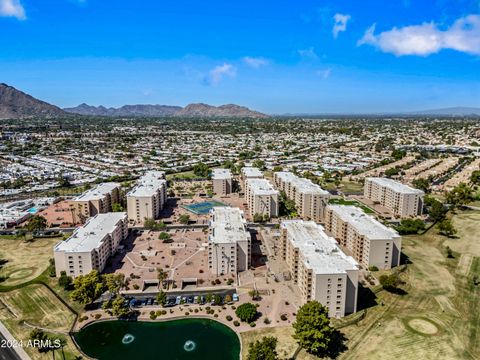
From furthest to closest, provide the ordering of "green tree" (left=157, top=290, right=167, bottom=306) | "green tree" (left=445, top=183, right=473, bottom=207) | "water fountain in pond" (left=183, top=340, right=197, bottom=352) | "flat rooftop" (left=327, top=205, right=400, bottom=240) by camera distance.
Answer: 1. "green tree" (left=445, top=183, right=473, bottom=207)
2. "flat rooftop" (left=327, top=205, right=400, bottom=240)
3. "green tree" (left=157, top=290, right=167, bottom=306)
4. "water fountain in pond" (left=183, top=340, right=197, bottom=352)

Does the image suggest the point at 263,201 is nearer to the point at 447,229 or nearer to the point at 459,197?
the point at 447,229

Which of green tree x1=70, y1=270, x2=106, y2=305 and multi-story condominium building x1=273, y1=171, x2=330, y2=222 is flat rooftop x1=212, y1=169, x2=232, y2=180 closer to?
multi-story condominium building x1=273, y1=171, x2=330, y2=222

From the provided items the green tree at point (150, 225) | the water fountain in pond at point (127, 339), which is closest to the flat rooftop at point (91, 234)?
the green tree at point (150, 225)

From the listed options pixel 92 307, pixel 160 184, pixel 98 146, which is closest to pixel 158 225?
pixel 160 184

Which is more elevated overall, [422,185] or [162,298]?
[422,185]

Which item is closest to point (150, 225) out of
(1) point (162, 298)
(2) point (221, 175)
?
(1) point (162, 298)

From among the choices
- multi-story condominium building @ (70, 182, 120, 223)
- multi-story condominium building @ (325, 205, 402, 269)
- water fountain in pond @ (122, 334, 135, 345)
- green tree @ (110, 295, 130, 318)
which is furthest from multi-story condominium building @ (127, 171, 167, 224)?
multi-story condominium building @ (325, 205, 402, 269)

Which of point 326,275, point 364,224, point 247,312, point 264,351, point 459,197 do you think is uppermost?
point 364,224
